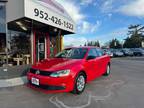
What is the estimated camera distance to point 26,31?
1173cm

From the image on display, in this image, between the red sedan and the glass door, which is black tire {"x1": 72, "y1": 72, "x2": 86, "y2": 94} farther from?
the glass door

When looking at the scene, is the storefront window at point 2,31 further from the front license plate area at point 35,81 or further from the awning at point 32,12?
the front license plate area at point 35,81

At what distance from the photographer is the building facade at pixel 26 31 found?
7828 millimetres

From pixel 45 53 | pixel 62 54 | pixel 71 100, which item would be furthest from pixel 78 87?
pixel 45 53

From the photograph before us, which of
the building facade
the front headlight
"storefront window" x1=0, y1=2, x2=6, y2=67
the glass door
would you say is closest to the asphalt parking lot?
the front headlight

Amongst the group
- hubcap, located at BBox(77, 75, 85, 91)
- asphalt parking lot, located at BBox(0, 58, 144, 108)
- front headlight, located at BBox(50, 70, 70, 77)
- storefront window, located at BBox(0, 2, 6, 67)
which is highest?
storefront window, located at BBox(0, 2, 6, 67)

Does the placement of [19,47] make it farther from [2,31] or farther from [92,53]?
[92,53]

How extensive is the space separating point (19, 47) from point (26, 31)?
4.06 feet

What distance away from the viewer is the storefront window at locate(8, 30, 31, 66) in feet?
34.3

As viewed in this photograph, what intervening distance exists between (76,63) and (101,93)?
127cm

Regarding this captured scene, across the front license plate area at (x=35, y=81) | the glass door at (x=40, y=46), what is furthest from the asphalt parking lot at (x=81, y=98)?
the glass door at (x=40, y=46)

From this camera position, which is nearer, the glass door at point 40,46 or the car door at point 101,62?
the car door at point 101,62

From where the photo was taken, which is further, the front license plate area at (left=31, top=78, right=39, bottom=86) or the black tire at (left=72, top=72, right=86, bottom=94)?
the black tire at (left=72, top=72, right=86, bottom=94)

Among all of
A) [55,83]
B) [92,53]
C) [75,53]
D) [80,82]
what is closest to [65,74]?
[55,83]
